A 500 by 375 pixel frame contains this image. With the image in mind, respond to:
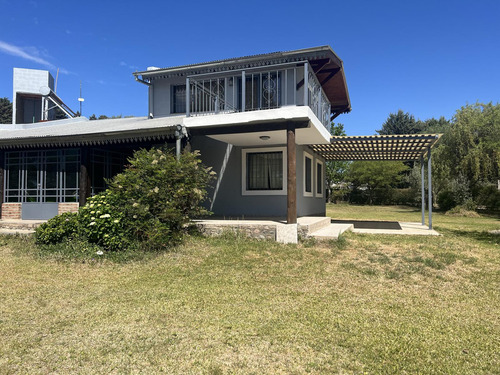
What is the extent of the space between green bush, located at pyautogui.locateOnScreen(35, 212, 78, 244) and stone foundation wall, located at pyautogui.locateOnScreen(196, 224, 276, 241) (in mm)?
2878

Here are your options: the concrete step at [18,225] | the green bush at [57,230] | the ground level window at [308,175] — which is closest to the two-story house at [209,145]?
the ground level window at [308,175]

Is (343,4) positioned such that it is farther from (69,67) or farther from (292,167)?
(69,67)

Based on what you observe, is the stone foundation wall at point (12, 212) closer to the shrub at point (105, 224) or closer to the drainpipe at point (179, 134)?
the shrub at point (105, 224)

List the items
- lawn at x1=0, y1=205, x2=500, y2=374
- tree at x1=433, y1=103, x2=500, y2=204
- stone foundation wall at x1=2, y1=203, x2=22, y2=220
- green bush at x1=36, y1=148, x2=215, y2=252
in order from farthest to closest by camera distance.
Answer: tree at x1=433, y1=103, x2=500, y2=204
stone foundation wall at x1=2, y1=203, x2=22, y2=220
green bush at x1=36, y1=148, x2=215, y2=252
lawn at x1=0, y1=205, x2=500, y2=374

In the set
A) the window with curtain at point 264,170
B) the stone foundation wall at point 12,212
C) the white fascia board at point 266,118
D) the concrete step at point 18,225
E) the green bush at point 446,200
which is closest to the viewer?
the white fascia board at point 266,118

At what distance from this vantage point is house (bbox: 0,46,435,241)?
395 inches

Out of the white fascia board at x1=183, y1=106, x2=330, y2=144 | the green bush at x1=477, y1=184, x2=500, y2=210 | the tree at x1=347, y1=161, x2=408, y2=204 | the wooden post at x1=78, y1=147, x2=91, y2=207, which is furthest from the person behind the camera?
the tree at x1=347, y1=161, x2=408, y2=204

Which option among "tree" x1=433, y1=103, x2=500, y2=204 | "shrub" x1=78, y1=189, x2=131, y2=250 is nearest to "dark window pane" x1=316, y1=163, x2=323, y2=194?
"shrub" x1=78, y1=189, x2=131, y2=250

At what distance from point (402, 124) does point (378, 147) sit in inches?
1367

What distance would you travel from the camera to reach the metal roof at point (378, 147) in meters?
10.3

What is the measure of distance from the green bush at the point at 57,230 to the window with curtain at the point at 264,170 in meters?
5.52

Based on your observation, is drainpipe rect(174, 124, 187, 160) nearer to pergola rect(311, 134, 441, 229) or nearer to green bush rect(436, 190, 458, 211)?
pergola rect(311, 134, 441, 229)

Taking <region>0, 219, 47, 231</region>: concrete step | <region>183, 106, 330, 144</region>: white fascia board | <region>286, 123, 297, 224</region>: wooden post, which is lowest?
<region>0, 219, 47, 231</region>: concrete step

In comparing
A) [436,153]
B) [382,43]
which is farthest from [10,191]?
[436,153]
